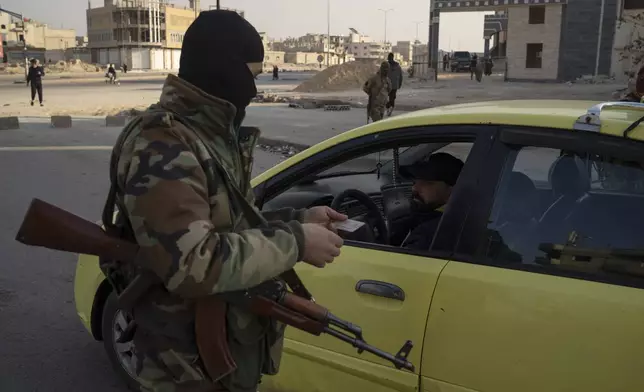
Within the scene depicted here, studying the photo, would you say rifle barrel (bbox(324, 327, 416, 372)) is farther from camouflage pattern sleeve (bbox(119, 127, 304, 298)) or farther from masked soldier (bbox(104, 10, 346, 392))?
camouflage pattern sleeve (bbox(119, 127, 304, 298))

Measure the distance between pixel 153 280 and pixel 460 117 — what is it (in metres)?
1.41

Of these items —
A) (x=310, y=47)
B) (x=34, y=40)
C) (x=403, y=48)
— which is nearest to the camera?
(x=34, y=40)

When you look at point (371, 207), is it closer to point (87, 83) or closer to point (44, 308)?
point (44, 308)

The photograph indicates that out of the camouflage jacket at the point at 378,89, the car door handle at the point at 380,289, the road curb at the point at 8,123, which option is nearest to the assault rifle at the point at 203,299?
the car door handle at the point at 380,289

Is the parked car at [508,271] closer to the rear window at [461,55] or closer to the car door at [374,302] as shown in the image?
the car door at [374,302]

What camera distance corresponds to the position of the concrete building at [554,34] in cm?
3853

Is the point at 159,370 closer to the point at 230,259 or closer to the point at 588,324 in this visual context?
the point at 230,259

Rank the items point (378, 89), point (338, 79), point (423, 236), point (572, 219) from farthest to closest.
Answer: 1. point (338, 79)
2. point (378, 89)
3. point (423, 236)
4. point (572, 219)

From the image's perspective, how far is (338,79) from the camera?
38812 mm

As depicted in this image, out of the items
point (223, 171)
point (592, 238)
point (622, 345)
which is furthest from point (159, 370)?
point (592, 238)

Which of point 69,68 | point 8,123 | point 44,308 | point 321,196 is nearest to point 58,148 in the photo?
point 8,123

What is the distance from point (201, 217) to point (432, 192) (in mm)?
1725

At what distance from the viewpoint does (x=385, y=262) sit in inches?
92.6

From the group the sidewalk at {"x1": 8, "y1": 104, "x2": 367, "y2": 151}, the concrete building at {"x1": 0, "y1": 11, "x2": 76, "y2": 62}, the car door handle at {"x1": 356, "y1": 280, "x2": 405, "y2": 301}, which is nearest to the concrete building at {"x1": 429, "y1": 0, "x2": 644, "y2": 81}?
the sidewalk at {"x1": 8, "y1": 104, "x2": 367, "y2": 151}
